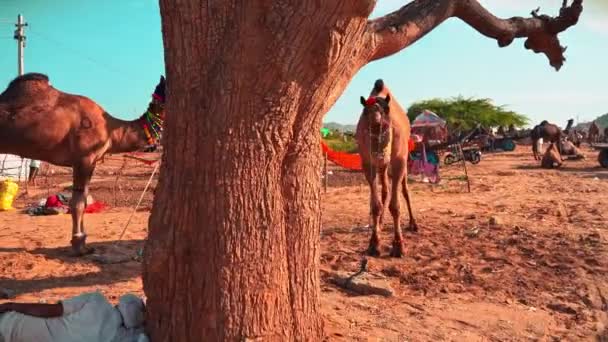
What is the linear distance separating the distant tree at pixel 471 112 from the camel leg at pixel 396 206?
4127 cm

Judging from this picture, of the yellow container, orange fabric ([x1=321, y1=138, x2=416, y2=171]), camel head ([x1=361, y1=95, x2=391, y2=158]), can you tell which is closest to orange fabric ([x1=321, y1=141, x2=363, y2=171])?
orange fabric ([x1=321, y1=138, x2=416, y2=171])

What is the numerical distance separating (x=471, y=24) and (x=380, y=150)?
2.30 meters

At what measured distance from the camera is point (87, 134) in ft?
21.2

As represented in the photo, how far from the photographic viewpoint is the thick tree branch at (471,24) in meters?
3.82

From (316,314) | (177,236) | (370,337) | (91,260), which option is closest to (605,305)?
(370,337)

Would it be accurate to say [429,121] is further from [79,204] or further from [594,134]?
[594,134]

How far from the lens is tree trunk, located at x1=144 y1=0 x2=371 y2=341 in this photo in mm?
2930

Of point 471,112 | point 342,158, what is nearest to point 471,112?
point 471,112

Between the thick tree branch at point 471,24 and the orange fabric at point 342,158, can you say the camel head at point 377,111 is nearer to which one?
the thick tree branch at point 471,24

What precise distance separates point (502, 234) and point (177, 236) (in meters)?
5.68

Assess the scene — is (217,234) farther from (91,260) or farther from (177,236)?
(91,260)

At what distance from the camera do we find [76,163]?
254 inches

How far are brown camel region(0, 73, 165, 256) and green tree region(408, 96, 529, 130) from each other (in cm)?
4265

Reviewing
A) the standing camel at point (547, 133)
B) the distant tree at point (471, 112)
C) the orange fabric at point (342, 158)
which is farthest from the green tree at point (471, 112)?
the orange fabric at point (342, 158)
